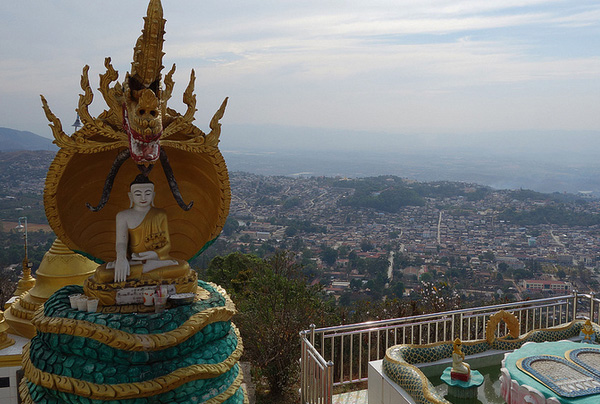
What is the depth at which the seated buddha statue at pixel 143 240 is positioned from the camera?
198 inches

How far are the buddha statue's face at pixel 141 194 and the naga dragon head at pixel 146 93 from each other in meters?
0.49

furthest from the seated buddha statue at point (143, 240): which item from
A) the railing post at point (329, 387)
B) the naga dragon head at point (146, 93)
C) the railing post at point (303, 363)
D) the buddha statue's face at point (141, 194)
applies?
the railing post at point (303, 363)

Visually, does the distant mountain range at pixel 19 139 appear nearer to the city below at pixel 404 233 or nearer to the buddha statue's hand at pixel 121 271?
the city below at pixel 404 233

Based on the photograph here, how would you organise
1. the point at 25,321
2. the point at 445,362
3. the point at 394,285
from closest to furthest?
1. the point at 445,362
2. the point at 25,321
3. the point at 394,285

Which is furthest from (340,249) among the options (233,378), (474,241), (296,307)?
(233,378)

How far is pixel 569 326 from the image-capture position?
25.4 feet

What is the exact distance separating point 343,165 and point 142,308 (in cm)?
10072

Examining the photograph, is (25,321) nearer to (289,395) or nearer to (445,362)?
(289,395)

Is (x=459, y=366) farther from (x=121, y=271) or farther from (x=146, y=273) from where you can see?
(x=121, y=271)

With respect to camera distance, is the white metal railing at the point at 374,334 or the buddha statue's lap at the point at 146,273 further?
the white metal railing at the point at 374,334

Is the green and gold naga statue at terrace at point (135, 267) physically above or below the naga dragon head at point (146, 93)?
below

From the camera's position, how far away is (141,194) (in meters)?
5.18

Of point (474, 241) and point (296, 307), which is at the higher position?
point (296, 307)

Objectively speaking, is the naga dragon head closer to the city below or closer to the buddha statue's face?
the buddha statue's face
